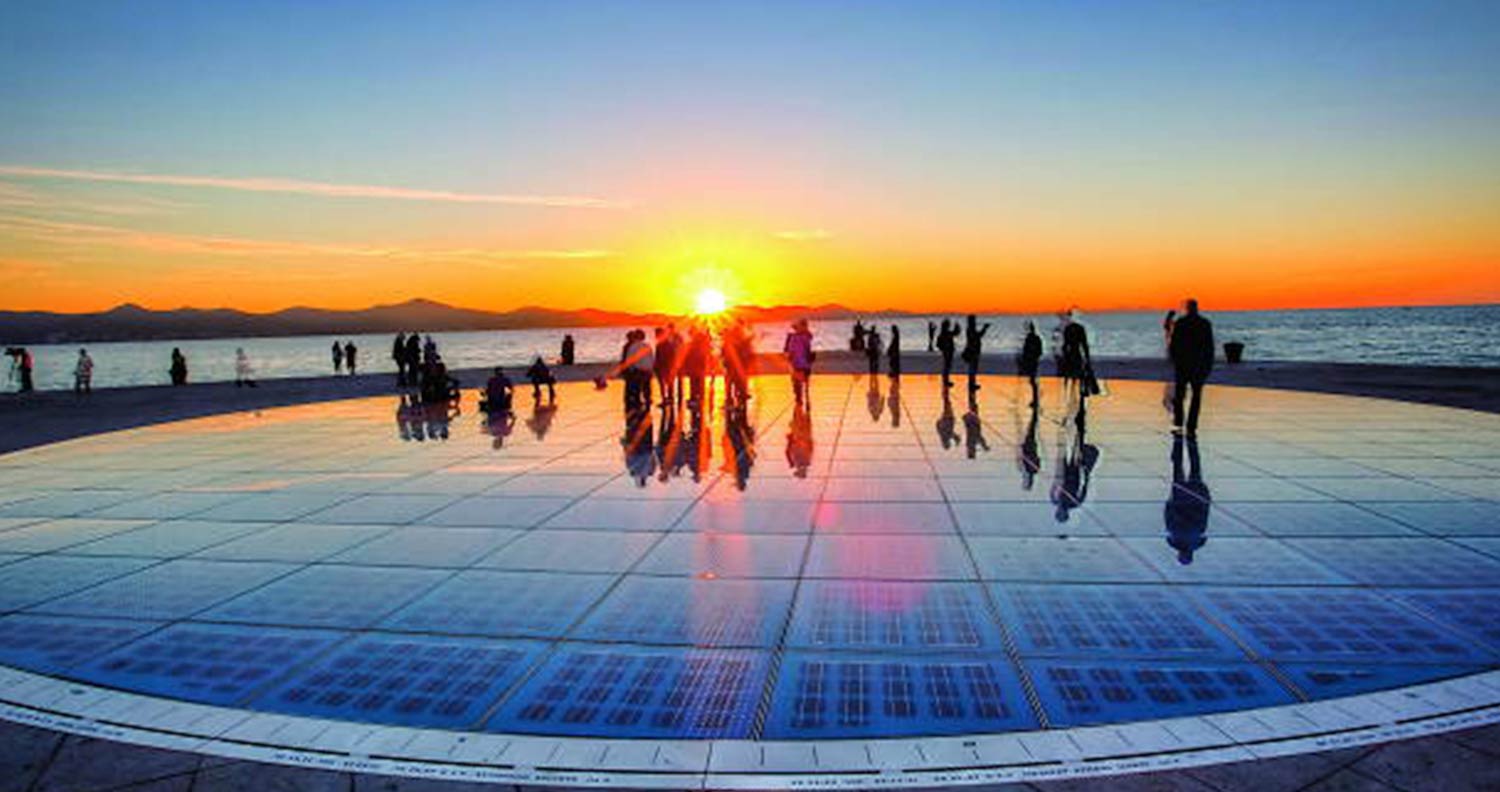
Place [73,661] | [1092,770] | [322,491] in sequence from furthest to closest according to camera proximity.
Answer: [322,491]
[73,661]
[1092,770]

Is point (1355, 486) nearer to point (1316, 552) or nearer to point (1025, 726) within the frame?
point (1316, 552)

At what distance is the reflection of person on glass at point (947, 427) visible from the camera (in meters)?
13.3

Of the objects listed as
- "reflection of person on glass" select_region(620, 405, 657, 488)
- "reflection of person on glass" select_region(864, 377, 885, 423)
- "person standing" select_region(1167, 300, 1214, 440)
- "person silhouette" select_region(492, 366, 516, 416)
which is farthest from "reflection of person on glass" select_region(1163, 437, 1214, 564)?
"person silhouette" select_region(492, 366, 516, 416)

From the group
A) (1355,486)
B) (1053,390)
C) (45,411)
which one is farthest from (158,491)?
(1053,390)

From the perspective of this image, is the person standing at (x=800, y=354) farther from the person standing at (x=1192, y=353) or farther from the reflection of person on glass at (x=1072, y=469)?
the person standing at (x=1192, y=353)

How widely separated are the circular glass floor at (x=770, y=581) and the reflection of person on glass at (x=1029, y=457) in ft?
0.34

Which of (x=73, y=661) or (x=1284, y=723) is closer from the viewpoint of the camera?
(x=1284, y=723)

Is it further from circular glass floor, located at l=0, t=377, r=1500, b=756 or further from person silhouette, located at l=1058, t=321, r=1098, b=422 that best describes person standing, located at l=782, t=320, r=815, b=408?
circular glass floor, located at l=0, t=377, r=1500, b=756

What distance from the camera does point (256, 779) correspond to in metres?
3.81

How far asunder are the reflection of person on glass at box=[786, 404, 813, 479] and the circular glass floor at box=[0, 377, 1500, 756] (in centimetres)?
28

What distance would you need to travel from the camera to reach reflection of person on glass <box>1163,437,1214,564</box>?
730cm

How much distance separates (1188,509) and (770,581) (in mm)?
4668

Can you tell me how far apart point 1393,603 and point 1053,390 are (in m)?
17.0

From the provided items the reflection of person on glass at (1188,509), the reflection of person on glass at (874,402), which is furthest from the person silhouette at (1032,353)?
the reflection of person on glass at (1188,509)
